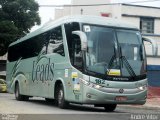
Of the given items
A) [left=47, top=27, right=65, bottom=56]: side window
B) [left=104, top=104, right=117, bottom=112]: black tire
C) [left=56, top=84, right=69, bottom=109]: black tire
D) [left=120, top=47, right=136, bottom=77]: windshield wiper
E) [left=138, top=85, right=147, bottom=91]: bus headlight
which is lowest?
[left=104, top=104, right=117, bottom=112]: black tire

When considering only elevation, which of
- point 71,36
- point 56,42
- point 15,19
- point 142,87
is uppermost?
point 15,19

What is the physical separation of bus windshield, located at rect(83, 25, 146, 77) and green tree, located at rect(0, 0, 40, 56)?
1213 inches

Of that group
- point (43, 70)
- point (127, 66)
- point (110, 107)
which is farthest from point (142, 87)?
point (43, 70)

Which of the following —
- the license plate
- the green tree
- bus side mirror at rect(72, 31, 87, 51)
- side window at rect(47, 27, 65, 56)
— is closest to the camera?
bus side mirror at rect(72, 31, 87, 51)

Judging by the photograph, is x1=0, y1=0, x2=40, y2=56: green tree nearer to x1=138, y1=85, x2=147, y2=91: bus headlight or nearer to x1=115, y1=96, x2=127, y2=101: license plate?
x1=138, y1=85, x2=147, y2=91: bus headlight

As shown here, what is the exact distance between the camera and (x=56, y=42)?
19.3 metres

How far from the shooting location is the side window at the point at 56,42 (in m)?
18.7

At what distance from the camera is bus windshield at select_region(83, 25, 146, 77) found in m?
16.9

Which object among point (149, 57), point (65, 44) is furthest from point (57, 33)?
point (149, 57)

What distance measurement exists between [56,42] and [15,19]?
103 feet

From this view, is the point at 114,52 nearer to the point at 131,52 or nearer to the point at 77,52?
the point at 131,52

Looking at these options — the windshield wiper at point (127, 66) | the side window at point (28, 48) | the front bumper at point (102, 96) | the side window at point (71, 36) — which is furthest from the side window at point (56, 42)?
the windshield wiper at point (127, 66)

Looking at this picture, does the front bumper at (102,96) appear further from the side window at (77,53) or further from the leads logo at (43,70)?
the leads logo at (43,70)

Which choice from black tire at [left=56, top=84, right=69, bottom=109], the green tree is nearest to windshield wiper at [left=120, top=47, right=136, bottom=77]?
black tire at [left=56, top=84, right=69, bottom=109]
